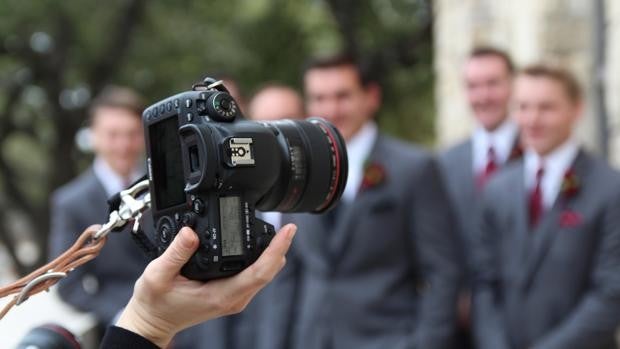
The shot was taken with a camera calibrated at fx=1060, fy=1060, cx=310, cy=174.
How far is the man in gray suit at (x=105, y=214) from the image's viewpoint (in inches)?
180

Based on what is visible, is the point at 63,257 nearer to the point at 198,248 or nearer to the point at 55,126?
the point at 198,248

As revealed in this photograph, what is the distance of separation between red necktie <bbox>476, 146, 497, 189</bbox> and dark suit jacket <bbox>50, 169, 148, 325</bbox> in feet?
4.81

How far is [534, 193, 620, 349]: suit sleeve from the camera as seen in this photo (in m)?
3.69

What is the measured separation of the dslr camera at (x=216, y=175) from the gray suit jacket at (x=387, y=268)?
1858 mm

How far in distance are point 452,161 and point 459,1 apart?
300 cm

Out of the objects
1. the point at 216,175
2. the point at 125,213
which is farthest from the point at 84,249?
the point at 216,175

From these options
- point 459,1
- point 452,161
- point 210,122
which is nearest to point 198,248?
point 210,122

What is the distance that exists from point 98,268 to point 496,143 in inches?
71.0

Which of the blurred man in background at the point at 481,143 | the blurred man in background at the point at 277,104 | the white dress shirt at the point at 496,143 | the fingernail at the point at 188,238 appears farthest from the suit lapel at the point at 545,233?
the fingernail at the point at 188,238

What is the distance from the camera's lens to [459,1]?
7262 millimetres

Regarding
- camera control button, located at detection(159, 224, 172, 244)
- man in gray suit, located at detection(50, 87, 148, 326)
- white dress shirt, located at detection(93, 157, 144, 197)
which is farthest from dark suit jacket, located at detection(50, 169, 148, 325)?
camera control button, located at detection(159, 224, 172, 244)

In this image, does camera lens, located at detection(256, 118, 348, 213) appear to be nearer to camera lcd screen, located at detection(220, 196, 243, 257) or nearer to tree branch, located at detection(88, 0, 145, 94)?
camera lcd screen, located at detection(220, 196, 243, 257)

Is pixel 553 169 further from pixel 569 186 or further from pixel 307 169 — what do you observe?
pixel 307 169

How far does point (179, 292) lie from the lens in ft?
6.26
